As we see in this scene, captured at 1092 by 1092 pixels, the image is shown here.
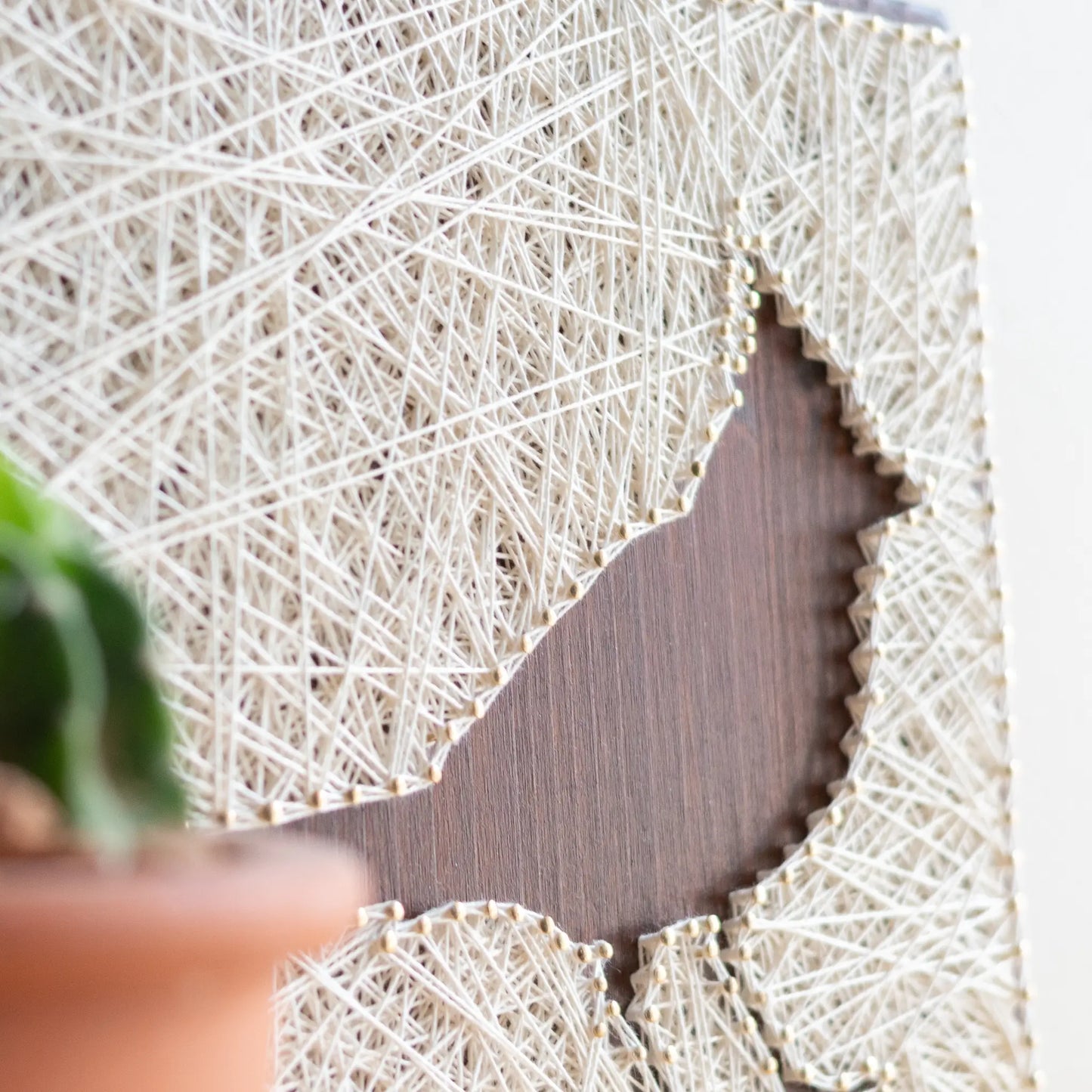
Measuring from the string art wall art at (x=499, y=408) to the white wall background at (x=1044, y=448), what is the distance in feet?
0.44

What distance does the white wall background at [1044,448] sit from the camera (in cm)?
101

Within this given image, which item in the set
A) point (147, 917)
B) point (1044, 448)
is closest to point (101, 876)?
point (147, 917)

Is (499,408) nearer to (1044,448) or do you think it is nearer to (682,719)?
(682,719)

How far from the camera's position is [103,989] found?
12.3 inches

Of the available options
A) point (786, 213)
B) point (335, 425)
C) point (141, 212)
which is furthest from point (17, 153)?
point (786, 213)

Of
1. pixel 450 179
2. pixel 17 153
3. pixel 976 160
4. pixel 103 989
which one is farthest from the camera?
pixel 976 160

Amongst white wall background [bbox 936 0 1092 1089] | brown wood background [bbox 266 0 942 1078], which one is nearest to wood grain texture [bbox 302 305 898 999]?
brown wood background [bbox 266 0 942 1078]

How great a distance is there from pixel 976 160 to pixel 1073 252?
12 centimetres

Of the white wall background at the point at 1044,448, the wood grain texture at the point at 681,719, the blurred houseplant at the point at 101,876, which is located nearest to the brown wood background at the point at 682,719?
the wood grain texture at the point at 681,719

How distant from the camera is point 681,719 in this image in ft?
2.54

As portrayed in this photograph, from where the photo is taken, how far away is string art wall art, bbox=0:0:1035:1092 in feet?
1.90

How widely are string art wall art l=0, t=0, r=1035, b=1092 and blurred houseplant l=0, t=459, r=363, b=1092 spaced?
24 cm

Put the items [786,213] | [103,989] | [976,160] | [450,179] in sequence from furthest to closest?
[976,160]
[786,213]
[450,179]
[103,989]

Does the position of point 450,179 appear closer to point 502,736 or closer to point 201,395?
point 201,395
